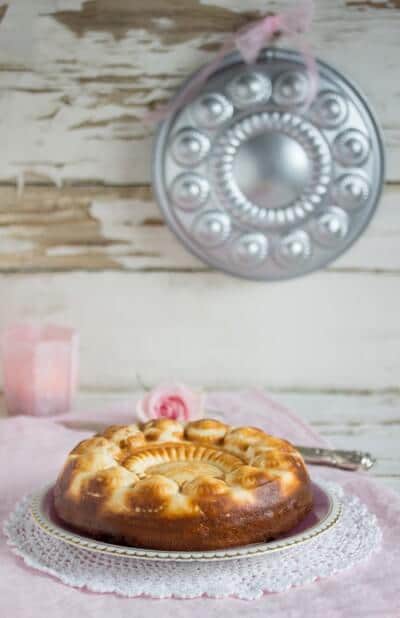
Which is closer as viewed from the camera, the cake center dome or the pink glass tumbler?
the cake center dome

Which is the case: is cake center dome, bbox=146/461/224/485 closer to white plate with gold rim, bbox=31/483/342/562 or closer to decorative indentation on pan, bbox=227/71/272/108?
Answer: white plate with gold rim, bbox=31/483/342/562

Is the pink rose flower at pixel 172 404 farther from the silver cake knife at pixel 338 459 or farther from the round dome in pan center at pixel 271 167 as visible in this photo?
the round dome in pan center at pixel 271 167

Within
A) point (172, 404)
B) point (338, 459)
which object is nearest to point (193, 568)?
point (338, 459)

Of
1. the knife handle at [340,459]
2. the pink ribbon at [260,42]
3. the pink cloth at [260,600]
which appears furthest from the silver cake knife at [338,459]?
the pink ribbon at [260,42]

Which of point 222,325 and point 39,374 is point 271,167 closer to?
point 222,325

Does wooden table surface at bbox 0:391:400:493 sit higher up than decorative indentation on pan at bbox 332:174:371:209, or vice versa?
decorative indentation on pan at bbox 332:174:371:209

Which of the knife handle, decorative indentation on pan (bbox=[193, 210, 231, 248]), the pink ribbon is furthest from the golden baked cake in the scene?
the pink ribbon
